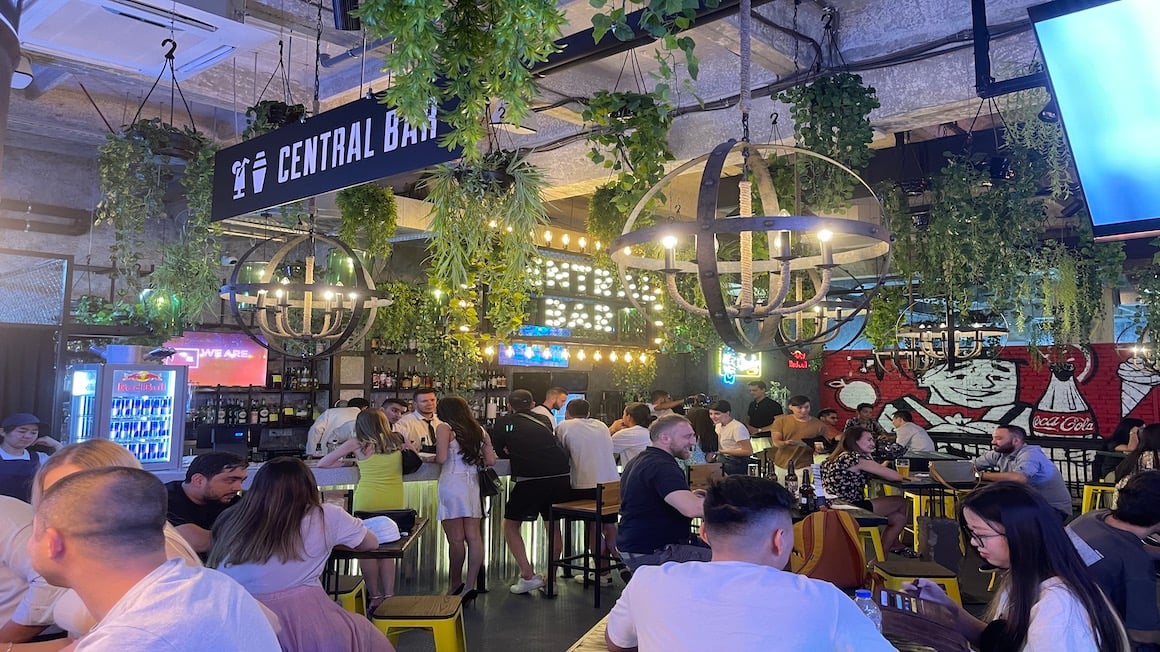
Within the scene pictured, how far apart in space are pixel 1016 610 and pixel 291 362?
10072 mm

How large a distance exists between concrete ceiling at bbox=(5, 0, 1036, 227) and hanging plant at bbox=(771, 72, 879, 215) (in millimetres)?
575

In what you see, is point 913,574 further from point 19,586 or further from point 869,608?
point 19,586

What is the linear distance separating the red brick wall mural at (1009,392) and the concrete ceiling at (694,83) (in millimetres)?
10276

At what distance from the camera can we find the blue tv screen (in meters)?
2.38

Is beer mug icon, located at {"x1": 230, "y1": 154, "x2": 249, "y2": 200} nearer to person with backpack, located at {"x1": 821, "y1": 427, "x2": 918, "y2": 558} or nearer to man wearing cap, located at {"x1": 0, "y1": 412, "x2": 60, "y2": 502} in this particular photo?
man wearing cap, located at {"x1": 0, "y1": 412, "x2": 60, "y2": 502}

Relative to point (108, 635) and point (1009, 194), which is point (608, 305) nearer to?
point (1009, 194)

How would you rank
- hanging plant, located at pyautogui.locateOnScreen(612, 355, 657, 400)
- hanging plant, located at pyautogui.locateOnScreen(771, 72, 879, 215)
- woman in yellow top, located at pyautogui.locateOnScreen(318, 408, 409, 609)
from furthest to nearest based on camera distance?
hanging plant, located at pyautogui.locateOnScreen(612, 355, 657, 400) → woman in yellow top, located at pyautogui.locateOnScreen(318, 408, 409, 609) → hanging plant, located at pyautogui.locateOnScreen(771, 72, 879, 215)

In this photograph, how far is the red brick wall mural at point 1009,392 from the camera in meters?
14.9

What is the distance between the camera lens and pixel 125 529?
1875mm

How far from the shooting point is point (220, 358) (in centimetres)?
1016

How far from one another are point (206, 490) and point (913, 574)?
150 inches

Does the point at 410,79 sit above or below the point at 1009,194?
below

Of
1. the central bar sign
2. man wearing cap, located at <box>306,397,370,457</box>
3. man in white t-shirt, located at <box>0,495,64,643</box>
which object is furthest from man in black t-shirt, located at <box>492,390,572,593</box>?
man in white t-shirt, located at <box>0,495,64,643</box>

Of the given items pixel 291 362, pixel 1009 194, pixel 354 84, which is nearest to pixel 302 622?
pixel 354 84
